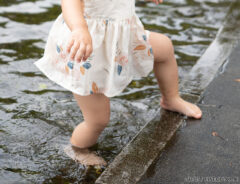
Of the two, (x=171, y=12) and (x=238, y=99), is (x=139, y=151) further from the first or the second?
(x=171, y=12)

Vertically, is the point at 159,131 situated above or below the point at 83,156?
above

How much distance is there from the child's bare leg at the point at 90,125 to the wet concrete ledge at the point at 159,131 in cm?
24

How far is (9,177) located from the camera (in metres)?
2.52

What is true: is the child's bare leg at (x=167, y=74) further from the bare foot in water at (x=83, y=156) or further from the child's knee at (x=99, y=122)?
the bare foot in water at (x=83, y=156)

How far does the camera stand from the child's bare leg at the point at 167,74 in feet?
9.13

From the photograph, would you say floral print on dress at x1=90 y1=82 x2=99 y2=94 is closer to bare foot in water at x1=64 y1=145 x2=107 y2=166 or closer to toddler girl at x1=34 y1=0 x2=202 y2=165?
toddler girl at x1=34 y1=0 x2=202 y2=165

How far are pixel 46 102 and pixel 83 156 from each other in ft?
2.91

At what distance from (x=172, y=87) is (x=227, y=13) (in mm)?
3197

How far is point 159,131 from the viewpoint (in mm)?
2855

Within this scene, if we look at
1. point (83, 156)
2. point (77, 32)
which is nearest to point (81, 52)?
point (77, 32)

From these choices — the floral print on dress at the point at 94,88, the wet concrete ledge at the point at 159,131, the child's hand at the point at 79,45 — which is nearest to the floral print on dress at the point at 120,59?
the floral print on dress at the point at 94,88

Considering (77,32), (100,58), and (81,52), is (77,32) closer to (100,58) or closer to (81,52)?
(81,52)

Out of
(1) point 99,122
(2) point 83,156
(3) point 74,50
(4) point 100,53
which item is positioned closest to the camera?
(3) point 74,50

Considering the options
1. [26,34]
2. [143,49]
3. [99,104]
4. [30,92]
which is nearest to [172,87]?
[143,49]
